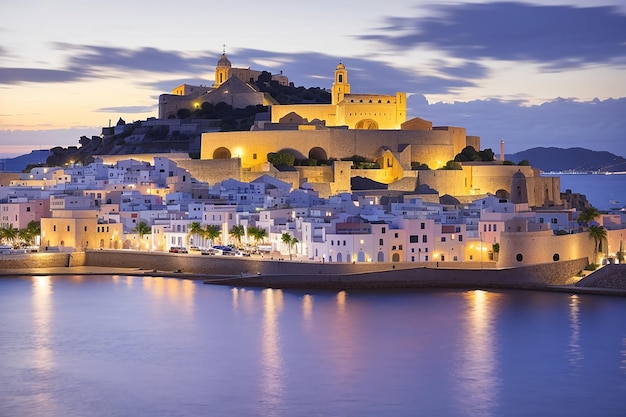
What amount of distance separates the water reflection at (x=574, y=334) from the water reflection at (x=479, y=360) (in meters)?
0.82

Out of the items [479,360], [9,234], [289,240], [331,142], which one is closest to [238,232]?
[289,240]

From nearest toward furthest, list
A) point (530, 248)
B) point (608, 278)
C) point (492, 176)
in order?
point (608, 278), point (530, 248), point (492, 176)

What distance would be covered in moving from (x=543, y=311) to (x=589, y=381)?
3.60 m

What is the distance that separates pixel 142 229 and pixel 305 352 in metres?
7.41

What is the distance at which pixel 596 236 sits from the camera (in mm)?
17781

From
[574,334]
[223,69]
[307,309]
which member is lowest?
[574,334]

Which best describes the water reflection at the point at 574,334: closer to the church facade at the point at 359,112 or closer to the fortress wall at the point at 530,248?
the fortress wall at the point at 530,248

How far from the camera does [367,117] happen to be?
90.5 feet

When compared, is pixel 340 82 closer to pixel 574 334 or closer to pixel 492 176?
pixel 492 176

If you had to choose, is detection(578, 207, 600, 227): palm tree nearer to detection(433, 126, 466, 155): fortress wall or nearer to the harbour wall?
the harbour wall

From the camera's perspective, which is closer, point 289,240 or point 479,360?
point 479,360

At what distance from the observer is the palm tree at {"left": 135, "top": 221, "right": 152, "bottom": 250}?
64.9 feet

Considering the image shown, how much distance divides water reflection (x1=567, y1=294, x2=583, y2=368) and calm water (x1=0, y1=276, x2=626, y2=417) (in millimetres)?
34

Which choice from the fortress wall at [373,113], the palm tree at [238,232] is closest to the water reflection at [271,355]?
the palm tree at [238,232]
